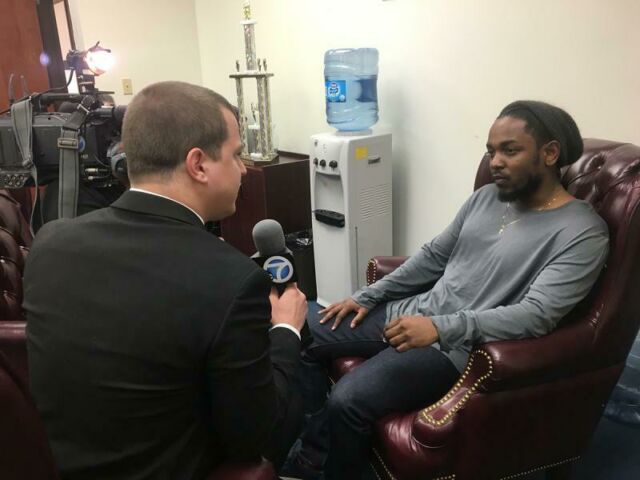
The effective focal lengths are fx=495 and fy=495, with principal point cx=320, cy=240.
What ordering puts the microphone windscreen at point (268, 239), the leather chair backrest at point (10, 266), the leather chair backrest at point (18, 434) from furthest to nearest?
the leather chair backrest at point (10, 266), the microphone windscreen at point (268, 239), the leather chair backrest at point (18, 434)

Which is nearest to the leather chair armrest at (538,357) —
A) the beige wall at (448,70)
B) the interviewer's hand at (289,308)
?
the interviewer's hand at (289,308)

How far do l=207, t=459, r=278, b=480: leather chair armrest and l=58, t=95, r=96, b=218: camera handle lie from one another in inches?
44.4

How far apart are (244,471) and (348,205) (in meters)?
1.67

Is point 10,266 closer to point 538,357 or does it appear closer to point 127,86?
point 538,357

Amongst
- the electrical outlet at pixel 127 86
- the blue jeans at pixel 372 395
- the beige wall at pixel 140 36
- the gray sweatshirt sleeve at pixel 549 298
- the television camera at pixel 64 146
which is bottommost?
the blue jeans at pixel 372 395

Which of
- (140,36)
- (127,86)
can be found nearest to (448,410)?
(127,86)

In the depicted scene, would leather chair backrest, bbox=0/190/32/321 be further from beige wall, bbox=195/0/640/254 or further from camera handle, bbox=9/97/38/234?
beige wall, bbox=195/0/640/254

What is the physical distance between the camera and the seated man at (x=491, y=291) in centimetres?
126

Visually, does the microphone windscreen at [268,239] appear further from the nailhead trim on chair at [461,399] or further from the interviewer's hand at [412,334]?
the nailhead trim on chair at [461,399]

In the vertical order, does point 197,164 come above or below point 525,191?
above

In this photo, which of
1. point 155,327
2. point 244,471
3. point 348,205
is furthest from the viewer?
point 348,205

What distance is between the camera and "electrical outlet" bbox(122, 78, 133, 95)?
372 cm

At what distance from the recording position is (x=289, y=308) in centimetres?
110

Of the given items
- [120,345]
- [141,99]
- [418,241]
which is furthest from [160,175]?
[418,241]
